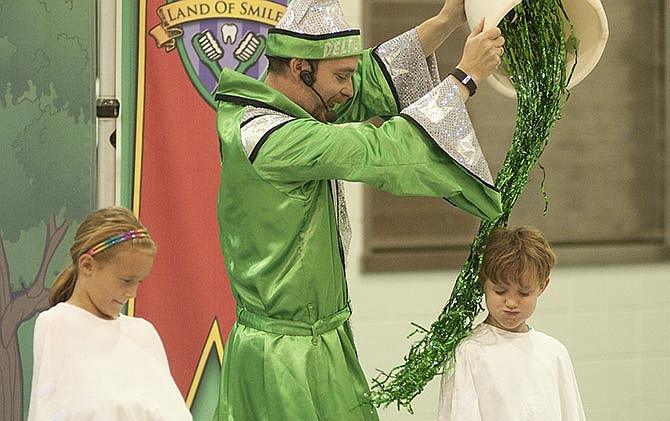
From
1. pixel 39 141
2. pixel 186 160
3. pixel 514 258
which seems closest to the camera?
A: pixel 514 258

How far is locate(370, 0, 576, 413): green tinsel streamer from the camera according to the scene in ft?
7.16

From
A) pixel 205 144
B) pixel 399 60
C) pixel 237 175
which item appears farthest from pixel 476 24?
pixel 205 144

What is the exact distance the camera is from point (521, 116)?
221 centimetres

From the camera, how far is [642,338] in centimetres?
430

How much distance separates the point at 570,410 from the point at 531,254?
1.09ft

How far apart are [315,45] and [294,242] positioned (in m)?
0.37

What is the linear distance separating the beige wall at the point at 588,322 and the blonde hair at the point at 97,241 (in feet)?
5.75

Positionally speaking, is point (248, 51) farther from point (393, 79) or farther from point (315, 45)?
point (315, 45)

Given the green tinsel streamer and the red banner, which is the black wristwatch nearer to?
the green tinsel streamer

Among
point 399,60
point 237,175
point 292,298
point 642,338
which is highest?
point 399,60

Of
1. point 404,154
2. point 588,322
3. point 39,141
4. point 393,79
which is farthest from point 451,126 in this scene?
point 588,322

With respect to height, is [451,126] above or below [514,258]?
above

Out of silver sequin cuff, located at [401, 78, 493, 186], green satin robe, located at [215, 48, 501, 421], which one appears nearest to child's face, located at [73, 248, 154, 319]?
green satin robe, located at [215, 48, 501, 421]

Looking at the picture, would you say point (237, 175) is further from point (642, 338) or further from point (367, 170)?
point (642, 338)
